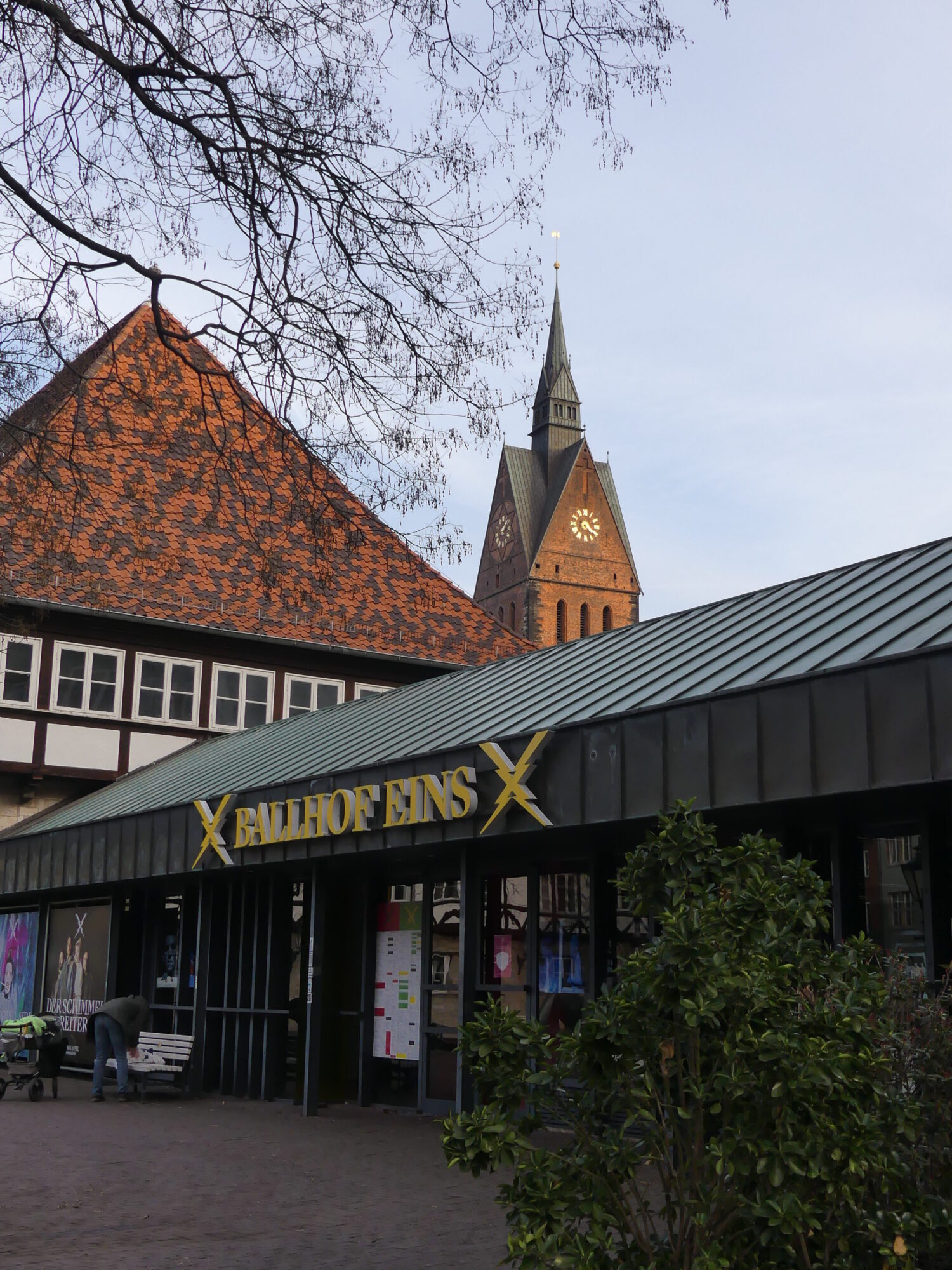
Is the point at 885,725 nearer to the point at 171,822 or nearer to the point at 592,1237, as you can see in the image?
the point at 592,1237

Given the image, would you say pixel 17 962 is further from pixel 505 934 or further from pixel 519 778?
pixel 519 778

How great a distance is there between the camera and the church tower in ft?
329

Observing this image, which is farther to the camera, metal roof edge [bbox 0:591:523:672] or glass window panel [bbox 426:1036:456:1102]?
metal roof edge [bbox 0:591:523:672]

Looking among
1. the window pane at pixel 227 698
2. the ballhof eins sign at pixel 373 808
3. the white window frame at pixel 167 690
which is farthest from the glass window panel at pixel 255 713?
the ballhof eins sign at pixel 373 808

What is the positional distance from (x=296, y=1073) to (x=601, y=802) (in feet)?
27.7

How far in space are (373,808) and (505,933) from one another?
6.06 ft

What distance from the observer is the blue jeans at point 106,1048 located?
1748 cm

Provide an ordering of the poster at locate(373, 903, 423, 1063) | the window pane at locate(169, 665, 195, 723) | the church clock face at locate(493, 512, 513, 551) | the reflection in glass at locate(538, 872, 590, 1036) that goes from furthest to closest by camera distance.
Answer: the church clock face at locate(493, 512, 513, 551) < the window pane at locate(169, 665, 195, 723) < the poster at locate(373, 903, 423, 1063) < the reflection in glass at locate(538, 872, 590, 1036)

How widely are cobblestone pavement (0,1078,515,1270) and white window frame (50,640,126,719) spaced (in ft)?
44.1

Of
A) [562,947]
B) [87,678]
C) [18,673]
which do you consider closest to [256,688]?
[87,678]

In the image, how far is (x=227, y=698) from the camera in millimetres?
30094

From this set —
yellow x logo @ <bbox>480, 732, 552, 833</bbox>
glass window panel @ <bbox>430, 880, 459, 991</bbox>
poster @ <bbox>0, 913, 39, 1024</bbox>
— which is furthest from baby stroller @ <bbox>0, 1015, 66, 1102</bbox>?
yellow x logo @ <bbox>480, 732, 552, 833</bbox>

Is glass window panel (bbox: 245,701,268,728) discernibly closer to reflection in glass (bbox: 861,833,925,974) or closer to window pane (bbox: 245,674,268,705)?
window pane (bbox: 245,674,268,705)

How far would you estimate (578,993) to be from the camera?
13.3 meters
